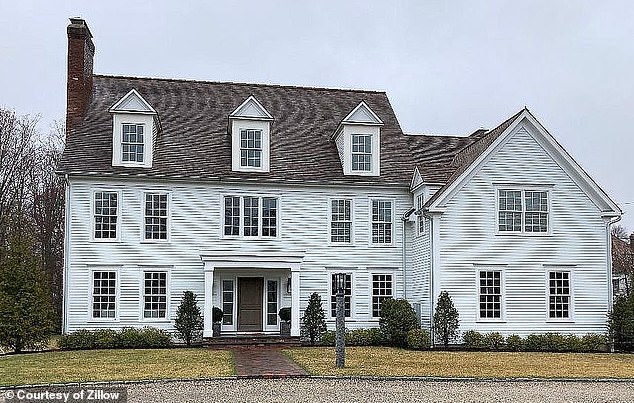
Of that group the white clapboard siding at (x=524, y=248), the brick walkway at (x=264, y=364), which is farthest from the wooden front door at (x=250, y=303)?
the white clapboard siding at (x=524, y=248)

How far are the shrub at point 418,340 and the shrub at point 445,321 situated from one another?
Result: 485 mm

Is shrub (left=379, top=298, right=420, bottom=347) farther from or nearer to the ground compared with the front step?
farther from the ground

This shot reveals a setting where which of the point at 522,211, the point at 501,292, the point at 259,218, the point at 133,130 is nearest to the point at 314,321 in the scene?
the point at 259,218

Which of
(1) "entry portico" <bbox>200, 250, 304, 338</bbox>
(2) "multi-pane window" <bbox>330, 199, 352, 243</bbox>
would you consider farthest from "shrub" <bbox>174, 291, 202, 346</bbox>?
(2) "multi-pane window" <bbox>330, 199, 352, 243</bbox>

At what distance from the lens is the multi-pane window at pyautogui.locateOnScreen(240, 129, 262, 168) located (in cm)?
3253

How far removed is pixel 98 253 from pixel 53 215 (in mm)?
22171

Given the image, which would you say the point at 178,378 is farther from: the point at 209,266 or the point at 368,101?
the point at 368,101

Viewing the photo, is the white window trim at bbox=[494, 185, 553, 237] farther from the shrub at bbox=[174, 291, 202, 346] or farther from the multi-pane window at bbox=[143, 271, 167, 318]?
the multi-pane window at bbox=[143, 271, 167, 318]

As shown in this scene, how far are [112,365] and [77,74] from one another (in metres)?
14.6

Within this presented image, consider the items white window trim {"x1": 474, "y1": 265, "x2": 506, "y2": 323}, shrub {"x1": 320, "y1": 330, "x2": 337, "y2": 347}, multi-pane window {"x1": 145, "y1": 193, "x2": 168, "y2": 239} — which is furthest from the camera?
multi-pane window {"x1": 145, "y1": 193, "x2": 168, "y2": 239}

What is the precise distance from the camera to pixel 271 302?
32.7 m

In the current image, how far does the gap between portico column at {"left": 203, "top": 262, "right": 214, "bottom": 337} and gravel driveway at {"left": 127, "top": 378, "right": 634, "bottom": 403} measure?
1137 centimetres

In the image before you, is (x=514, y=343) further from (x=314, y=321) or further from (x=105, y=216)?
(x=105, y=216)

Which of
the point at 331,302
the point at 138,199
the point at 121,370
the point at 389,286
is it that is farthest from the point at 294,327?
the point at 121,370
